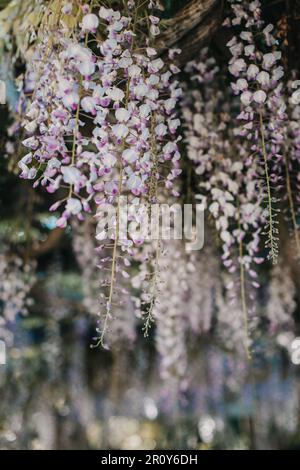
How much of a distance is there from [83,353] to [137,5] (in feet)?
12.0

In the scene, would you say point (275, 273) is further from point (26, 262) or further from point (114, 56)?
point (114, 56)

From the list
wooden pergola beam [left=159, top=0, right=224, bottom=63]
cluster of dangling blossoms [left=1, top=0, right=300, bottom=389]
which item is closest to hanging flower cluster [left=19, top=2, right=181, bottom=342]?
cluster of dangling blossoms [left=1, top=0, right=300, bottom=389]

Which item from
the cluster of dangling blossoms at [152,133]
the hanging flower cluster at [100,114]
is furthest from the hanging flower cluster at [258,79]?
the hanging flower cluster at [100,114]

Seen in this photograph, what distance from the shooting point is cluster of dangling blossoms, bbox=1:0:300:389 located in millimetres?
1123

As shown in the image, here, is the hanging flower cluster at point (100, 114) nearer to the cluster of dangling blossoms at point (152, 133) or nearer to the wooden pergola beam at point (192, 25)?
the cluster of dangling blossoms at point (152, 133)

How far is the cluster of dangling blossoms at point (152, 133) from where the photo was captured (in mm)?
1123

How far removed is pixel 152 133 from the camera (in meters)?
1.27

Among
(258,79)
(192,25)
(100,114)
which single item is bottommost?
(100,114)

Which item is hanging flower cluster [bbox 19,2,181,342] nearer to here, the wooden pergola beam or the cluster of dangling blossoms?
the cluster of dangling blossoms

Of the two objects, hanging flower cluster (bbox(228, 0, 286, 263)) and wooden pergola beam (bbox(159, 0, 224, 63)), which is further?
wooden pergola beam (bbox(159, 0, 224, 63))

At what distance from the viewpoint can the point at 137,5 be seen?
128 centimetres

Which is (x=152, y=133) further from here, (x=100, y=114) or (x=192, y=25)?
(x=192, y=25)

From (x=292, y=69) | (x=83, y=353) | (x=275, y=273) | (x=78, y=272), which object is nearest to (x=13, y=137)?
(x=292, y=69)

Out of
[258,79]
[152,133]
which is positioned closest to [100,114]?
[152,133]
